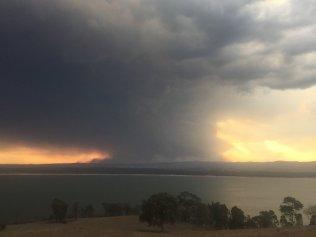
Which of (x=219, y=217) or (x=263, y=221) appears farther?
(x=263, y=221)

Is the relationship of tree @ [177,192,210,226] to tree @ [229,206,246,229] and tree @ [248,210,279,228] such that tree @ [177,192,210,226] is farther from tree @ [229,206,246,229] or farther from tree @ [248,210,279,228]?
tree @ [248,210,279,228]

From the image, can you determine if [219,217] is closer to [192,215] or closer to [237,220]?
[237,220]

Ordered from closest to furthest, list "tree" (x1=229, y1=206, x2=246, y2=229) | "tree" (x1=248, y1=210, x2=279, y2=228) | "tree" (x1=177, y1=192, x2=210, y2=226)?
"tree" (x1=229, y1=206, x2=246, y2=229) < "tree" (x1=248, y1=210, x2=279, y2=228) < "tree" (x1=177, y1=192, x2=210, y2=226)

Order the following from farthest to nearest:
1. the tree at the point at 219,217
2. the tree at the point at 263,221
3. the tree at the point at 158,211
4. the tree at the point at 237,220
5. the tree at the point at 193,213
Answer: the tree at the point at 193,213 → the tree at the point at 263,221 → the tree at the point at 219,217 → the tree at the point at 237,220 → the tree at the point at 158,211

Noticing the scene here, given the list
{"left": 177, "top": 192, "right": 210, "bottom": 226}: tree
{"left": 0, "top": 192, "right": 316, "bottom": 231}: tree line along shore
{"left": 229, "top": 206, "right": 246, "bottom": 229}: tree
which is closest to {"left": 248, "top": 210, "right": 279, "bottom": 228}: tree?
{"left": 0, "top": 192, "right": 316, "bottom": 231}: tree line along shore

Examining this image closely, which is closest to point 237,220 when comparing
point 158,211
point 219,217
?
point 219,217

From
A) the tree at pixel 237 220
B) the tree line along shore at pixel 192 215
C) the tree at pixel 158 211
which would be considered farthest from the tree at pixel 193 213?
the tree at pixel 158 211

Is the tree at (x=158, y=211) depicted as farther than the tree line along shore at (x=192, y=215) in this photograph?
No

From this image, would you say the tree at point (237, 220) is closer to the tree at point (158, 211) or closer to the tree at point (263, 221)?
the tree at point (263, 221)

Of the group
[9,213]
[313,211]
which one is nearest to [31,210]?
[9,213]

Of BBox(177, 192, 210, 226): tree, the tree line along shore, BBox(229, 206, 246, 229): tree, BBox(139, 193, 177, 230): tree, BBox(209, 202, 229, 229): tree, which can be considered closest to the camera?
A: BBox(139, 193, 177, 230): tree

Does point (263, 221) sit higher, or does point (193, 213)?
point (193, 213)
